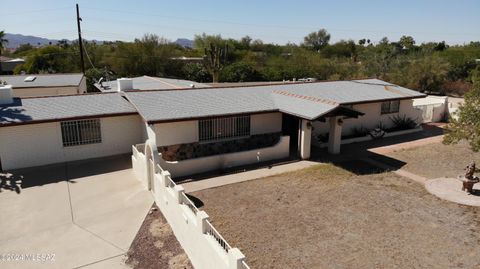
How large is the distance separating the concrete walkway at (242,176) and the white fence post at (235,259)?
6649mm

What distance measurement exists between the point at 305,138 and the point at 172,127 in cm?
661

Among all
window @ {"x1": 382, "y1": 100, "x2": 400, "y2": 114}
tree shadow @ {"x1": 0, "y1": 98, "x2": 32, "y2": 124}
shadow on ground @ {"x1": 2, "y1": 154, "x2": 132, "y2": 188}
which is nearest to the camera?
shadow on ground @ {"x1": 2, "y1": 154, "x2": 132, "y2": 188}

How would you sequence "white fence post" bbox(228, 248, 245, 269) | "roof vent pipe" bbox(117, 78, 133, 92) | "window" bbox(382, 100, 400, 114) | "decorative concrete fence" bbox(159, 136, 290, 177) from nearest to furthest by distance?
"white fence post" bbox(228, 248, 245, 269) < "decorative concrete fence" bbox(159, 136, 290, 177) < "roof vent pipe" bbox(117, 78, 133, 92) < "window" bbox(382, 100, 400, 114)

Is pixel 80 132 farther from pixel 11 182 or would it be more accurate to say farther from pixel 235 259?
pixel 235 259

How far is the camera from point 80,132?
55.7 ft

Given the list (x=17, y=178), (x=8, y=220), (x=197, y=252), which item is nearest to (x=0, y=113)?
(x=17, y=178)

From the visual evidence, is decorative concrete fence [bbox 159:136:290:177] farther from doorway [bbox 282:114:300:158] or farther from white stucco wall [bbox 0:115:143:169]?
white stucco wall [bbox 0:115:143:169]

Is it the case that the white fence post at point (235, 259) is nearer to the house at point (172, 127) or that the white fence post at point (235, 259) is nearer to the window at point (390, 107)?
the house at point (172, 127)

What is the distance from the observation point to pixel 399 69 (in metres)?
41.6

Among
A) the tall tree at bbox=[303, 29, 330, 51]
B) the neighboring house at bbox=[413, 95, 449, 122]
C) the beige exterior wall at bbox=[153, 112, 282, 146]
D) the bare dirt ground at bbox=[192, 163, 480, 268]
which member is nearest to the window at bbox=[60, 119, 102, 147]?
the beige exterior wall at bbox=[153, 112, 282, 146]

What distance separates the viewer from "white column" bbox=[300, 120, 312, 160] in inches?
670

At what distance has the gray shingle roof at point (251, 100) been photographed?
53.0 ft

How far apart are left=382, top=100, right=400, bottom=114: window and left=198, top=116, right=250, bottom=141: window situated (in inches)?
411

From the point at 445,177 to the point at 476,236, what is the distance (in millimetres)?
5344
